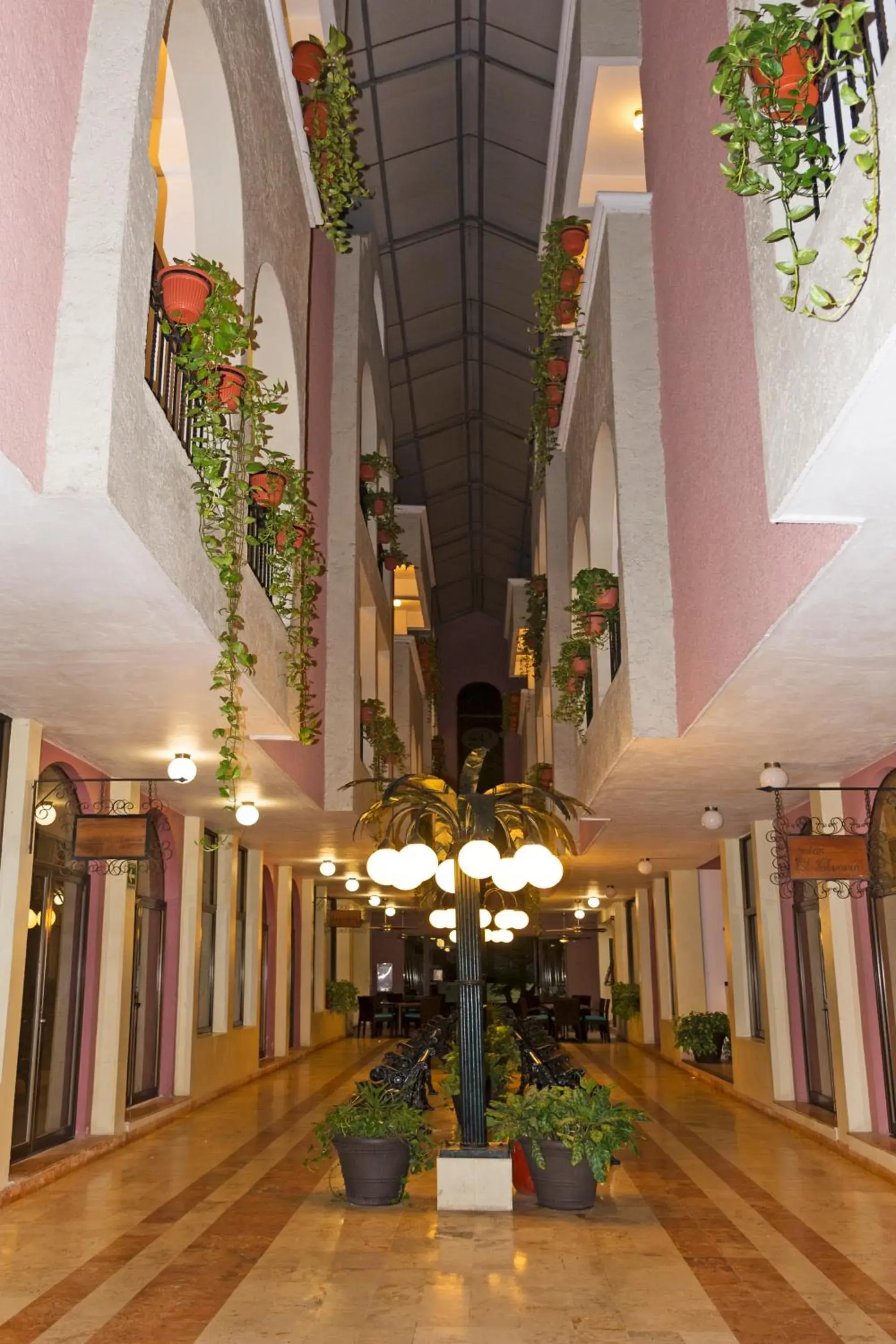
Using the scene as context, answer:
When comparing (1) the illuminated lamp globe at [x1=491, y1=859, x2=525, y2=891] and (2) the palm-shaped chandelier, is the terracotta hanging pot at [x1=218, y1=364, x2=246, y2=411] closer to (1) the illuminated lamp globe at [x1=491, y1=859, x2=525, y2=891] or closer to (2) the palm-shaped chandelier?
(2) the palm-shaped chandelier

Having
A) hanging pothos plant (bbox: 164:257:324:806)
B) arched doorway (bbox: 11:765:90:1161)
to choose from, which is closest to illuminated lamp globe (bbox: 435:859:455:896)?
hanging pothos plant (bbox: 164:257:324:806)

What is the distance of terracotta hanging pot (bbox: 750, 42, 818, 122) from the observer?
133 inches

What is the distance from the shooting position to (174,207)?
8078mm

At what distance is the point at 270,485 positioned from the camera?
695cm

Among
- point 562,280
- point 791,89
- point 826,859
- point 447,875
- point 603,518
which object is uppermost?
point 562,280

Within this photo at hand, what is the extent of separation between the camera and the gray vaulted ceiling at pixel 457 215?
39.0 feet

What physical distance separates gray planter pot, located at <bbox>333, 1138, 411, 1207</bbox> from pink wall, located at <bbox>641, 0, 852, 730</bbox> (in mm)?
3125

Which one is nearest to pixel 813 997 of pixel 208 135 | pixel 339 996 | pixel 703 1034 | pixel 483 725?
pixel 703 1034

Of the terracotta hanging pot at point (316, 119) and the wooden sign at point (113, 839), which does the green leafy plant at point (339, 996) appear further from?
the terracotta hanging pot at point (316, 119)

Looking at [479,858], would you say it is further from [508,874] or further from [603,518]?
[603,518]

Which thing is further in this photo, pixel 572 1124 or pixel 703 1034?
pixel 703 1034

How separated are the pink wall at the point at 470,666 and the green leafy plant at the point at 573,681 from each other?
68.2 feet

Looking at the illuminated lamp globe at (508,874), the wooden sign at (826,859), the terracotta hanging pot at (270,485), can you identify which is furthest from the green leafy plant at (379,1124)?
the terracotta hanging pot at (270,485)

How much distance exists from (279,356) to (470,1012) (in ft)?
16.0
